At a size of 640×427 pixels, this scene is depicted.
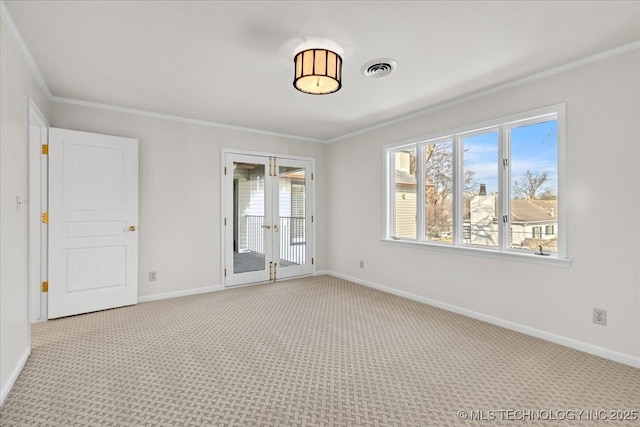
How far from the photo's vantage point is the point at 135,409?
1951mm

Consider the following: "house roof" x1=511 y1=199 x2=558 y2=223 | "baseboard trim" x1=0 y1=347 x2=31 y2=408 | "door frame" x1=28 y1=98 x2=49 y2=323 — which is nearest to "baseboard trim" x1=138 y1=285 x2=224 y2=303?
"door frame" x1=28 y1=98 x2=49 y2=323

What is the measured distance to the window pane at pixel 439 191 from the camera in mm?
3930

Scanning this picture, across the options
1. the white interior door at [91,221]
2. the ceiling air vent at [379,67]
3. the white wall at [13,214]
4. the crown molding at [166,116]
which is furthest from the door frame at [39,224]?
the ceiling air vent at [379,67]

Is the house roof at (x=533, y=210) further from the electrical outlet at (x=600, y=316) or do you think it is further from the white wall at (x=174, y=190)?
the white wall at (x=174, y=190)

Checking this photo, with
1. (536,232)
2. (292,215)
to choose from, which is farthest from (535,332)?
(292,215)

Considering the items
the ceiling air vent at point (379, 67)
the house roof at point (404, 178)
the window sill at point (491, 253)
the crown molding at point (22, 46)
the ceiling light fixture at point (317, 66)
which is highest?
the ceiling air vent at point (379, 67)

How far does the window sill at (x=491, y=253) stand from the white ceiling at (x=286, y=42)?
169cm

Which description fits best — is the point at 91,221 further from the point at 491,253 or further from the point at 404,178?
the point at 491,253

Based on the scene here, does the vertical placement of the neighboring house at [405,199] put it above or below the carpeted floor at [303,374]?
above

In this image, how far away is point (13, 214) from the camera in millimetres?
2211

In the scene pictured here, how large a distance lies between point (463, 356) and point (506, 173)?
6.11ft

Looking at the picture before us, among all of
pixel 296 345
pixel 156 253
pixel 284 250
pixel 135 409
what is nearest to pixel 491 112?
pixel 296 345

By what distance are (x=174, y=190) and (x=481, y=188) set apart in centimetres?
382

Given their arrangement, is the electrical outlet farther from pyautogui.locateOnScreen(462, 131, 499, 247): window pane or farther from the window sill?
pyautogui.locateOnScreen(462, 131, 499, 247): window pane
